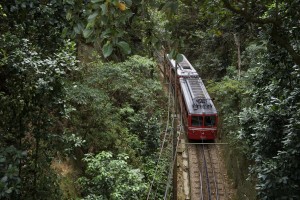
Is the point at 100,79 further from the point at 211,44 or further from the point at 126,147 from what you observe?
the point at 211,44

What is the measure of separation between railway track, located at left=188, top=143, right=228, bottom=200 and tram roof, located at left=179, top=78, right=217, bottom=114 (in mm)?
1978

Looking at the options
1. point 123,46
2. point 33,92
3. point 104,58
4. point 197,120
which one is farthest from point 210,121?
point 123,46

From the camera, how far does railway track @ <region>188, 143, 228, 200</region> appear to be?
1343 cm

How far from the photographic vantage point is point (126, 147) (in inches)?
456

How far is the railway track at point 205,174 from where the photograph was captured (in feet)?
44.1

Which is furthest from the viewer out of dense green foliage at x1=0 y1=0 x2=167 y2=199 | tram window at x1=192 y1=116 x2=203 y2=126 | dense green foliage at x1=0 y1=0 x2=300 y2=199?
tram window at x1=192 y1=116 x2=203 y2=126

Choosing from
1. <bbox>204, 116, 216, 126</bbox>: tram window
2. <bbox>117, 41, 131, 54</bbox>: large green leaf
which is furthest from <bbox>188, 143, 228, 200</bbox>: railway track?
<bbox>117, 41, 131, 54</bbox>: large green leaf

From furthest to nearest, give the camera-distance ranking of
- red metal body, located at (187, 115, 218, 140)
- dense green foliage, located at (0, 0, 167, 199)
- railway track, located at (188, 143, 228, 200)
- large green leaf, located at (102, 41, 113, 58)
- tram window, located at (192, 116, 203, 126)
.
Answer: red metal body, located at (187, 115, 218, 140)
tram window, located at (192, 116, 203, 126)
railway track, located at (188, 143, 228, 200)
dense green foliage, located at (0, 0, 167, 199)
large green leaf, located at (102, 41, 113, 58)

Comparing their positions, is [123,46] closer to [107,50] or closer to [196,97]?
[107,50]

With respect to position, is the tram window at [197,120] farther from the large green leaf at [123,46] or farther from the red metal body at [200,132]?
the large green leaf at [123,46]

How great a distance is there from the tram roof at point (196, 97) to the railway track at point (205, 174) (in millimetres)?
1978

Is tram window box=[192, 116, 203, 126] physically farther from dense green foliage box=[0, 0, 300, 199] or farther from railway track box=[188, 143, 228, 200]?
dense green foliage box=[0, 0, 300, 199]

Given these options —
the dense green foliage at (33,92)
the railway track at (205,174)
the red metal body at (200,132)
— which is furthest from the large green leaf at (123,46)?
the red metal body at (200,132)

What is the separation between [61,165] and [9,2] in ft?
20.9
